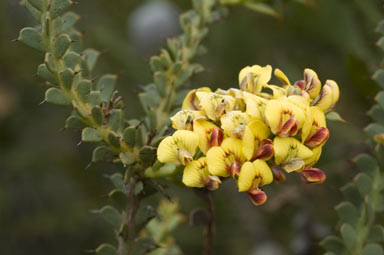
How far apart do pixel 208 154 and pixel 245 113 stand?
0.24 ft

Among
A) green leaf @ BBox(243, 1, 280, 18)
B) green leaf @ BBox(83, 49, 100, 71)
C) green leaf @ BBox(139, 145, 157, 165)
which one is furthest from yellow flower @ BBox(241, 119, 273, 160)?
green leaf @ BBox(243, 1, 280, 18)

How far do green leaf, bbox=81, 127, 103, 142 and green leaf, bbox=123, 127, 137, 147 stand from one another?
37 millimetres

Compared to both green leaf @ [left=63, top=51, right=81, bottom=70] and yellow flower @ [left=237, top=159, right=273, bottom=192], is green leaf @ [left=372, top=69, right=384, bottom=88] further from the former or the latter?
green leaf @ [left=63, top=51, right=81, bottom=70]

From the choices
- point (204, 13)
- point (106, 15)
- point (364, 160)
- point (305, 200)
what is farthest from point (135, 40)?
point (364, 160)

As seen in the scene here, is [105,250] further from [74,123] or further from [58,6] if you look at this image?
[58,6]

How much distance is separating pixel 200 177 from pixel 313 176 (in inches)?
5.7

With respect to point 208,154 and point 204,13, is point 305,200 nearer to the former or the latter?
point 204,13

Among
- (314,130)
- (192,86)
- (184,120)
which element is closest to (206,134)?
(184,120)

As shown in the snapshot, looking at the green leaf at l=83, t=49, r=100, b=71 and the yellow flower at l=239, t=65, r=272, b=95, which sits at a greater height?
the yellow flower at l=239, t=65, r=272, b=95

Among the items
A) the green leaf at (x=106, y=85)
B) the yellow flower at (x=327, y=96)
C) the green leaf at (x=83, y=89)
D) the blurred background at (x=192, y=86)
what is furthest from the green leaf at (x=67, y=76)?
the blurred background at (x=192, y=86)

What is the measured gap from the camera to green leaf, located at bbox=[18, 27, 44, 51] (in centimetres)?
84

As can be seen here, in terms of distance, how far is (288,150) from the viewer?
2.46 feet

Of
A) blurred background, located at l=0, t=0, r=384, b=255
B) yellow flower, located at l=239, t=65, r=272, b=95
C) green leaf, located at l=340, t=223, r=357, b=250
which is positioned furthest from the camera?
blurred background, located at l=0, t=0, r=384, b=255

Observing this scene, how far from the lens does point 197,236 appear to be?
2018 millimetres
